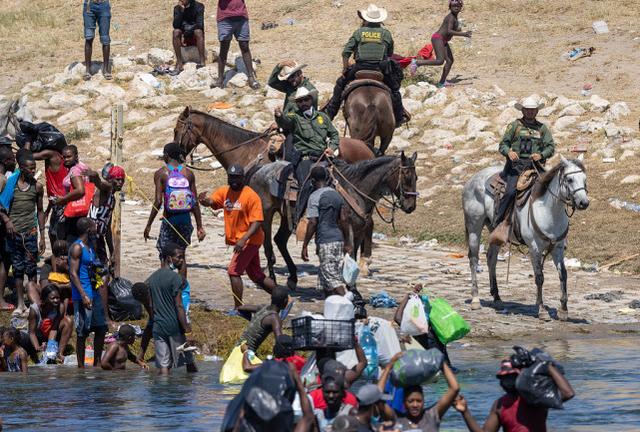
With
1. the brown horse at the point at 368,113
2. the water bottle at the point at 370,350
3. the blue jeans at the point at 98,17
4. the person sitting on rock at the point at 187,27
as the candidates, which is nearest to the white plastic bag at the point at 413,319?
the water bottle at the point at 370,350

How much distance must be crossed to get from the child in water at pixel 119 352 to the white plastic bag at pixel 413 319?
306 centimetres

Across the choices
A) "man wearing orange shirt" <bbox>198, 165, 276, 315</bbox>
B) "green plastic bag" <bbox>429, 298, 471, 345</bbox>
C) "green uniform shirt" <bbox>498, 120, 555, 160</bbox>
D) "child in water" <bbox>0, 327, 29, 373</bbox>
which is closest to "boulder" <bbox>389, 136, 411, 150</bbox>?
"green uniform shirt" <bbox>498, 120, 555, 160</bbox>

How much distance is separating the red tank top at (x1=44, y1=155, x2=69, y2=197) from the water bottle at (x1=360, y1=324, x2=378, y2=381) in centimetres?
579

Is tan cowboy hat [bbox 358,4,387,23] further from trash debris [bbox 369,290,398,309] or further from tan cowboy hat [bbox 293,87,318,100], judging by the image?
trash debris [bbox 369,290,398,309]

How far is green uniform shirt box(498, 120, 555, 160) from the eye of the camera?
18.6 meters

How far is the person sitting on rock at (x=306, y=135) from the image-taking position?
60.9 ft

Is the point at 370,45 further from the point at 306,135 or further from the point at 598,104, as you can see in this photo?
the point at 598,104

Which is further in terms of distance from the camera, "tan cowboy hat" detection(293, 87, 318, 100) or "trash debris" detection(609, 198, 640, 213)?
"trash debris" detection(609, 198, 640, 213)

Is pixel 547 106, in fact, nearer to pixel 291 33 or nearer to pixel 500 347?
pixel 291 33

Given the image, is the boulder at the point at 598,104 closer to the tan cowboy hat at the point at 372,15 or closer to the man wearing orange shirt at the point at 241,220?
the tan cowboy hat at the point at 372,15

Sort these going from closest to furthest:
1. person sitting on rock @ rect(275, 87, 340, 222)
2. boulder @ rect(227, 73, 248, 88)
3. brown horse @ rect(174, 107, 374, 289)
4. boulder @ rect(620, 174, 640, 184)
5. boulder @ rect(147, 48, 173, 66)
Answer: person sitting on rock @ rect(275, 87, 340, 222) < brown horse @ rect(174, 107, 374, 289) < boulder @ rect(620, 174, 640, 184) < boulder @ rect(227, 73, 248, 88) < boulder @ rect(147, 48, 173, 66)

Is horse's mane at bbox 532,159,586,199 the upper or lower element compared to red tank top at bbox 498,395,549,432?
upper

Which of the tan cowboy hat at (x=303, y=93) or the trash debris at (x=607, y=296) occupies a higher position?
the tan cowboy hat at (x=303, y=93)

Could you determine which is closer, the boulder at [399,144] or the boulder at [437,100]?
the boulder at [399,144]
